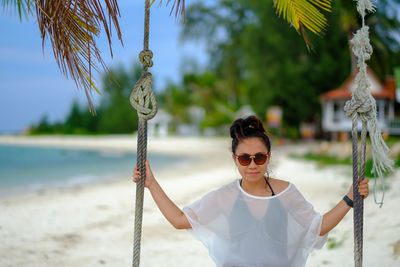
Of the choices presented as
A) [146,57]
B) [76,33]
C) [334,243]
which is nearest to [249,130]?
[146,57]

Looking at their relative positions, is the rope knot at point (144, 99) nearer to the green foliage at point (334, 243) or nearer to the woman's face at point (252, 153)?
the woman's face at point (252, 153)

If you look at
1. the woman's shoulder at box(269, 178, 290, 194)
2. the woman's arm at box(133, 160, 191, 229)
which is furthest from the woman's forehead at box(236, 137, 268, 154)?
the woman's arm at box(133, 160, 191, 229)

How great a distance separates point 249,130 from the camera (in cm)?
213

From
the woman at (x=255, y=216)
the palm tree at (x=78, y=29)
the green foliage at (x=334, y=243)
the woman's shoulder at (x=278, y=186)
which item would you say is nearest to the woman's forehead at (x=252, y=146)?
the woman at (x=255, y=216)

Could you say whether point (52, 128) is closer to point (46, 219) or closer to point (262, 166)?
point (46, 219)

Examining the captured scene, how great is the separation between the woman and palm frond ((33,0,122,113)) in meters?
1.05

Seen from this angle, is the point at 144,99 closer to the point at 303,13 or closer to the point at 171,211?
the point at 171,211

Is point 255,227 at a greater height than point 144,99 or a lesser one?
lesser

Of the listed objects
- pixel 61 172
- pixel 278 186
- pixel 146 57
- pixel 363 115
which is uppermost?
pixel 146 57

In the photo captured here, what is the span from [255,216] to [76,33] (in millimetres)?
1737

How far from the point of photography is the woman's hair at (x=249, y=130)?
213 centimetres

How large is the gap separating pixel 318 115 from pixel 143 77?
2685 cm

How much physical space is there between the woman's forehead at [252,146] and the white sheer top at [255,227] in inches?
7.6

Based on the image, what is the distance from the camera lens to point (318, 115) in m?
27.7
